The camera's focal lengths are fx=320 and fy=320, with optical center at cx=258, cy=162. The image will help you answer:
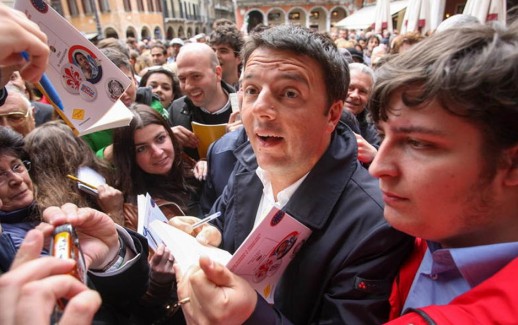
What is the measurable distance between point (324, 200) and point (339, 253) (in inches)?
8.1

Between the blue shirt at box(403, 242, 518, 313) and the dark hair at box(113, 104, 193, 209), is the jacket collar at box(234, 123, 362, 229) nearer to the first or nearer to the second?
the blue shirt at box(403, 242, 518, 313)

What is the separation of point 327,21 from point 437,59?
49982 millimetres

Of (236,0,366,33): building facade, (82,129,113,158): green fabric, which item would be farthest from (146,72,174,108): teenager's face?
(236,0,366,33): building facade

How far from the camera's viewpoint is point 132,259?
4.92 ft

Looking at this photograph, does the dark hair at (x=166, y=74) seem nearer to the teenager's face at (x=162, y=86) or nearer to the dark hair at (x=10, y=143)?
the teenager's face at (x=162, y=86)

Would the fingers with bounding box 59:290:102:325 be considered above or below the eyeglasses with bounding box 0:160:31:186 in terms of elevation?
above

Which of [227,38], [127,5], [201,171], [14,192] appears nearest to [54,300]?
[14,192]

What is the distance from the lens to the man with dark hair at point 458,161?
0.78 m

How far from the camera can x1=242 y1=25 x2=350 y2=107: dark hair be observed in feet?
4.33

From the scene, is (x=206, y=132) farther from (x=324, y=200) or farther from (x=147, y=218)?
(x=324, y=200)

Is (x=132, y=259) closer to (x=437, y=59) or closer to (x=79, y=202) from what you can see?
(x=79, y=202)

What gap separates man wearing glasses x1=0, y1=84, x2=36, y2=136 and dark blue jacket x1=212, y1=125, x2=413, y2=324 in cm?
244

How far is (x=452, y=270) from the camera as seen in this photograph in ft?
3.11

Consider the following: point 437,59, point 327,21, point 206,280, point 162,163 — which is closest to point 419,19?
point 162,163
